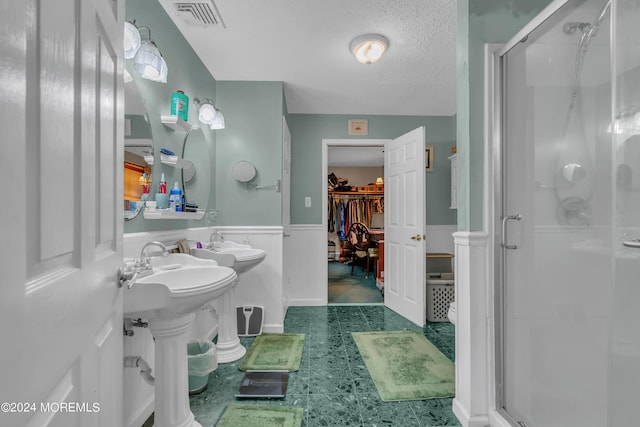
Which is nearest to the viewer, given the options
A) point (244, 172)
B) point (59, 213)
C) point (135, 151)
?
point (59, 213)

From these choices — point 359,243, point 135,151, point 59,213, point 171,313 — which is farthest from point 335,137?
point 59,213

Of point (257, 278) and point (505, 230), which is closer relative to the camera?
point (505, 230)

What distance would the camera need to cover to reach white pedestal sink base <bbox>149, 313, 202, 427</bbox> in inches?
53.0

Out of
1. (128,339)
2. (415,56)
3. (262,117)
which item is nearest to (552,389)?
(128,339)

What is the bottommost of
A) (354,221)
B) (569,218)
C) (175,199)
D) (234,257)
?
(234,257)

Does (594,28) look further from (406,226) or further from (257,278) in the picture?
(257,278)

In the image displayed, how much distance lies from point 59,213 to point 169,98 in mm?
1769

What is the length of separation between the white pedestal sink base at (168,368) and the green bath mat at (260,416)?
314 mm

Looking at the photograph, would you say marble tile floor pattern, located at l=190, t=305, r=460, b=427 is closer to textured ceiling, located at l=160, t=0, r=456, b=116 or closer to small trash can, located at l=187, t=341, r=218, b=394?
small trash can, located at l=187, t=341, r=218, b=394

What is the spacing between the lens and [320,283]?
3605 mm

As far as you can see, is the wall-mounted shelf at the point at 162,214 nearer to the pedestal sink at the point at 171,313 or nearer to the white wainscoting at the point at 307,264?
the pedestal sink at the point at 171,313

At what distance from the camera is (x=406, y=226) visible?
128 inches

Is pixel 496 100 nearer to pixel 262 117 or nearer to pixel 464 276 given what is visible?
pixel 464 276

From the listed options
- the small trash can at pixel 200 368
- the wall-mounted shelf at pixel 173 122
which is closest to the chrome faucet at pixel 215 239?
the small trash can at pixel 200 368
